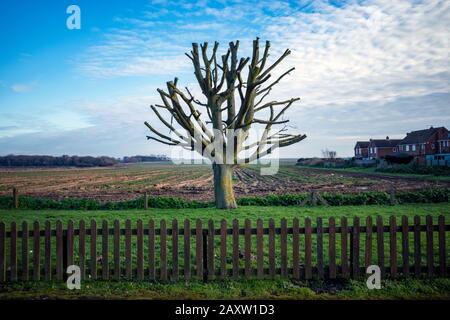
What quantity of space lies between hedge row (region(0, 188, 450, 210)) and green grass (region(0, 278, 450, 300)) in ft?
41.5

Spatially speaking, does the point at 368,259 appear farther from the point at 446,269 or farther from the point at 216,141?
the point at 216,141

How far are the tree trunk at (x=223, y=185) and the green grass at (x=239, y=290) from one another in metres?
10.2

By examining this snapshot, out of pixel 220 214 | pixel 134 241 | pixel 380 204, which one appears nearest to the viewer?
pixel 134 241

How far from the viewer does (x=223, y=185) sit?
16719mm

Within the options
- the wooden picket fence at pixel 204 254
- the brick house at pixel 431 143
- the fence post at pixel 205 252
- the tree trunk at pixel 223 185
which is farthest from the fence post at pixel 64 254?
the brick house at pixel 431 143

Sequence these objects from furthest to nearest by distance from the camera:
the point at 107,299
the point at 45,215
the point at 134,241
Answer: the point at 45,215 → the point at 134,241 → the point at 107,299

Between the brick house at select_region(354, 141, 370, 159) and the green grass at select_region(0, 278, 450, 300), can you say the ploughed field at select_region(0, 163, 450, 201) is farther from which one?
the brick house at select_region(354, 141, 370, 159)

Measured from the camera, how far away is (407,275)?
21.4 feet

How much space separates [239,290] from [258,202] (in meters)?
14.0

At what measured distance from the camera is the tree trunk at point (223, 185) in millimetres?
16469

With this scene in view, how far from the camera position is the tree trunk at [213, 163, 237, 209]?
54.0 feet
